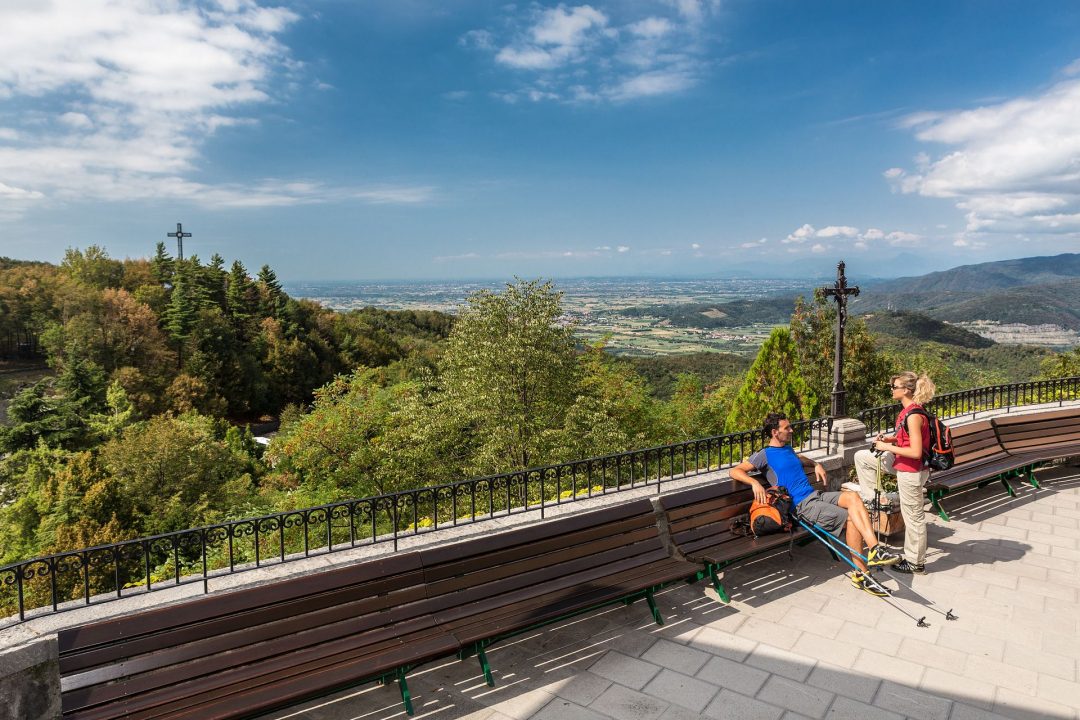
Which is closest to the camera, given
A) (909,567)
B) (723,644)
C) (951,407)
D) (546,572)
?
(723,644)

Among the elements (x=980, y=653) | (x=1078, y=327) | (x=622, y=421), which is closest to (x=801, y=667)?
(x=980, y=653)

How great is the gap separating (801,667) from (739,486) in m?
1.86

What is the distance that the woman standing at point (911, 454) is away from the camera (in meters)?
5.76

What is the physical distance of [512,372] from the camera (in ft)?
53.3

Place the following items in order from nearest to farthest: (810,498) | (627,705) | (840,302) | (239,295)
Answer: (627,705) < (810,498) < (840,302) < (239,295)

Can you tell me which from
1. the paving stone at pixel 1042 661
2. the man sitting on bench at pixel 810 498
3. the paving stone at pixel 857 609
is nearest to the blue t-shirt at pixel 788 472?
the man sitting on bench at pixel 810 498

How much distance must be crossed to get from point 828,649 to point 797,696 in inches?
29.6

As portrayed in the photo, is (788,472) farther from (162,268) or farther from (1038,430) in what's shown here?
(162,268)

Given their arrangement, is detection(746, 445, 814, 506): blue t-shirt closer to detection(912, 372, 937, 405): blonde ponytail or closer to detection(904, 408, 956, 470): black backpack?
detection(904, 408, 956, 470): black backpack

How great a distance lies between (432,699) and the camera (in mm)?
4211

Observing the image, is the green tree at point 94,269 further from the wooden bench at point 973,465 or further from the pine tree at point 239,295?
the wooden bench at point 973,465

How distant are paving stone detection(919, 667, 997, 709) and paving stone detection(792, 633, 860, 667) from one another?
469mm

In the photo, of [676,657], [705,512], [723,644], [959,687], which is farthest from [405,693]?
[959,687]

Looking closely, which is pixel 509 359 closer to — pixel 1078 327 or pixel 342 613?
pixel 342 613
